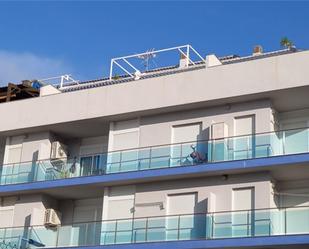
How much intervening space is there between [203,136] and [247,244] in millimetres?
5344

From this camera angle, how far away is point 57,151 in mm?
34062

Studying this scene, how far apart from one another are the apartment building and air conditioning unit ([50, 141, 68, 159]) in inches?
2.1

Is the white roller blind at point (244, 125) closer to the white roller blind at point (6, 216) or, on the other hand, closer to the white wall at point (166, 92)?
the white wall at point (166, 92)

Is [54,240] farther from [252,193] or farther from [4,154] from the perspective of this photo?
[252,193]

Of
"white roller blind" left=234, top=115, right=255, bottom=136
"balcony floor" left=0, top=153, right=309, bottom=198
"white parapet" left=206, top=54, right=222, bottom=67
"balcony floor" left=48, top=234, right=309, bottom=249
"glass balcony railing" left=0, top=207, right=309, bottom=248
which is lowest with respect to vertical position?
"balcony floor" left=48, top=234, right=309, bottom=249

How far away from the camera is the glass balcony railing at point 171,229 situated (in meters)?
26.6

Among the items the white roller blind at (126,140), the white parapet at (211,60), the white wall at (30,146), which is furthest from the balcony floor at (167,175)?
the white parapet at (211,60)

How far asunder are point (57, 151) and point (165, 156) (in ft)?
19.2

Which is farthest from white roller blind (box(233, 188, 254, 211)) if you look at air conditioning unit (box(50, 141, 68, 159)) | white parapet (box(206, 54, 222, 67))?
air conditioning unit (box(50, 141, 68, 159))

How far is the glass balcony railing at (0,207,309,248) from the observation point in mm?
26594

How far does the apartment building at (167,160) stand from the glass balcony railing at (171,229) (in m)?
0.04

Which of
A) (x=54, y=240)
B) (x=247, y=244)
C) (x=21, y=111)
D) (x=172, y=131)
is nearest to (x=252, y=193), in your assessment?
(x=247, y=244)

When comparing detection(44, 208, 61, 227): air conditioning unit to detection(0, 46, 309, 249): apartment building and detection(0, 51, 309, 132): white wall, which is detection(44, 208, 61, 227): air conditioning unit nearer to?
detection(0, 46, 309, 249): apartment building

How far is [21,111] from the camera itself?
1391 inches
